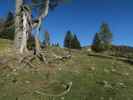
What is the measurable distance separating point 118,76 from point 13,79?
510 centimetres

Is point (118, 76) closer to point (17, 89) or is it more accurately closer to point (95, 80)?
point (95, 80)

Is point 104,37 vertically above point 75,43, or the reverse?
point 104,37

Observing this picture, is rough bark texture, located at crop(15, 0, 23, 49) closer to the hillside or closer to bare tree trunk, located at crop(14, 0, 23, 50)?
bare tree trunk, located at crop(14, 0, 23, 50)

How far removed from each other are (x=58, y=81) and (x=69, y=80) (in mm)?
517

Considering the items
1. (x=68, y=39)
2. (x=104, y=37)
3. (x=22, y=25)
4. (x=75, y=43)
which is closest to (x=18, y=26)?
(x=22, y=25)

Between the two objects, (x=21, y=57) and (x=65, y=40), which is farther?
(x=65, y=40)

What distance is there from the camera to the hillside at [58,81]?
23.4 feet

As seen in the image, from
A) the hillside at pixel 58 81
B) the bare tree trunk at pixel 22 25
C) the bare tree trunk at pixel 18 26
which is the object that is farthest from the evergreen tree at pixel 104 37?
the hillside at pixel 58 81

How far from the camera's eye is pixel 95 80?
30.0ft

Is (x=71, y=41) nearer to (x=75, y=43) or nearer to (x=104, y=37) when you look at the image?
(x=75, y=43)

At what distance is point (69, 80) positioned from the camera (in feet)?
29.3

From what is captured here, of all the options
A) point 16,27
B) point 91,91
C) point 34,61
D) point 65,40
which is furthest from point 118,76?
point 65,40

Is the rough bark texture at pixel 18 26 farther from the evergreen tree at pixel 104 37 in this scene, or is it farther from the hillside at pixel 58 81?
the evergreen tree at pixel 104 37

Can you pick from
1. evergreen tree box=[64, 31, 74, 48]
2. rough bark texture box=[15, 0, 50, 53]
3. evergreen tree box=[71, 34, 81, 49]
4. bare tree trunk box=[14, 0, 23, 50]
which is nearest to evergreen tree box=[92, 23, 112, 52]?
evergreen tree box=[71, 34, 81, 49]
